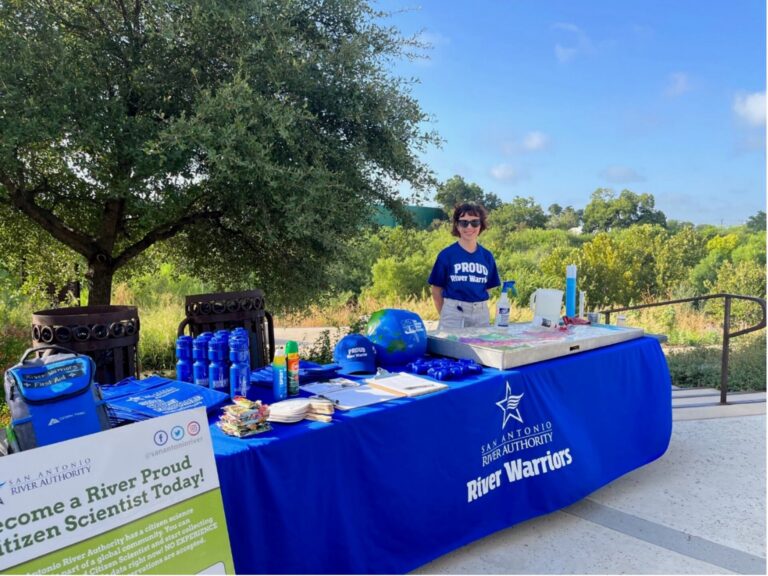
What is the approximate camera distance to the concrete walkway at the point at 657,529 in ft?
7.84

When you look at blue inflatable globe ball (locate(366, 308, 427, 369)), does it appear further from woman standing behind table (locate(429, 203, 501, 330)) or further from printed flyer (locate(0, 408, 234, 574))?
printed flyer (locate(0, 408, 234, 574))

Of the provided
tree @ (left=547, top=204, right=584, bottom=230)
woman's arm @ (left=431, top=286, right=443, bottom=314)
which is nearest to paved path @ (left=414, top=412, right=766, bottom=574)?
woman's arm @ (left=431, top=286, right=443, bottom=314)

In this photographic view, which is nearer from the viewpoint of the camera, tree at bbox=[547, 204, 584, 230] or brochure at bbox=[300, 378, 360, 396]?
brochure at bbox=[300, 378, 360, 396]

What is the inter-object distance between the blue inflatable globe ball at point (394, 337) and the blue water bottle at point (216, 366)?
809 mm

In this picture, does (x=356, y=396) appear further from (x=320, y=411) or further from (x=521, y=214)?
(x=521, y=214)

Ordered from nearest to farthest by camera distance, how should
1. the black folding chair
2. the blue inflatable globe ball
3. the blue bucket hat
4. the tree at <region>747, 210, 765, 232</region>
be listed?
the blue bucket hat < the blue inflatable globe ball < the black folding chair < the tree at <region>747, 210, 765, 232</region>

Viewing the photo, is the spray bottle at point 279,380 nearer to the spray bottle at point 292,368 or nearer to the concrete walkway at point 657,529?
the spray bottle at point 292,368

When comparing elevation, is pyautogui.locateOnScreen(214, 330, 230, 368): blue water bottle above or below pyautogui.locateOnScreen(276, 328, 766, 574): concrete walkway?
above

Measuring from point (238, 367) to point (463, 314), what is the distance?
1974 millimetres

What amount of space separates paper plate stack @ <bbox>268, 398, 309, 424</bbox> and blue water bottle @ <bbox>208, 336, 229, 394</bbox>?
301 millimetres

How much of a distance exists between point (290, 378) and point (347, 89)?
2802 millimetres

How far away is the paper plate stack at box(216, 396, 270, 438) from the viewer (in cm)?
171

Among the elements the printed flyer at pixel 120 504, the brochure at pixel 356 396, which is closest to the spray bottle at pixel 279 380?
the brochure at pixel 356 396

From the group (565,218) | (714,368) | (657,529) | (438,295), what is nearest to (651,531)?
(657,529)
